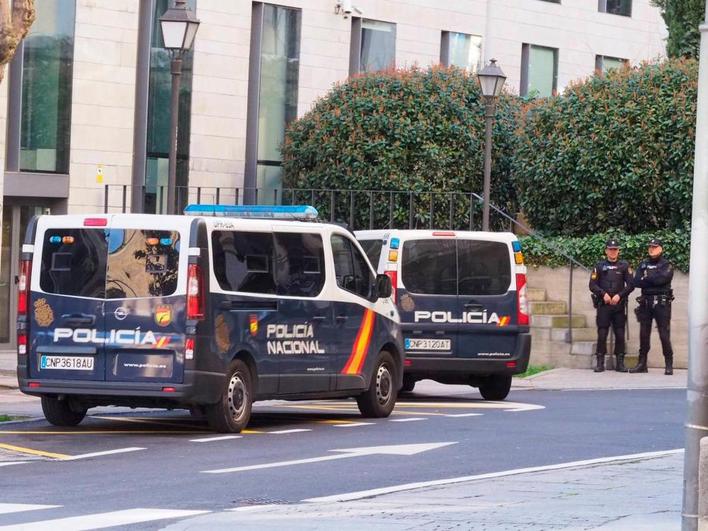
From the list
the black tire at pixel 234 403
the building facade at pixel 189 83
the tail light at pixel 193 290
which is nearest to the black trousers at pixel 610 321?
the building facade at pixel 189 83

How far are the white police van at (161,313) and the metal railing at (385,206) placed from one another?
1138 centimetres

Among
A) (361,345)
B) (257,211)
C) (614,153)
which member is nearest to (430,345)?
(361,345)

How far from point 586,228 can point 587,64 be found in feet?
33.0

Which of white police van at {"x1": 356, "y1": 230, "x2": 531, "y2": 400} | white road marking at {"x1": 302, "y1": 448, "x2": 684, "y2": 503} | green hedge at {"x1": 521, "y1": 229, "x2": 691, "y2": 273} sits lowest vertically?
Result: white road marking at {"x1": 302, "y1": 448, "x2": 684, "y2": 503}

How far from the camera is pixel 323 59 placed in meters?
30.7

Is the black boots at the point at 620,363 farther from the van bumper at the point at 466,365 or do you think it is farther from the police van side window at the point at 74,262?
the police van side window at the point at 74,262

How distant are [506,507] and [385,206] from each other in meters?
17.5

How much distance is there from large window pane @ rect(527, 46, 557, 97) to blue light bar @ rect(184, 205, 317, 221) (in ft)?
65.9

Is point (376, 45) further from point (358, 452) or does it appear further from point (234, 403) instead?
point (358, 452)

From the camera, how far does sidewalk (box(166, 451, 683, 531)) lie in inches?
363

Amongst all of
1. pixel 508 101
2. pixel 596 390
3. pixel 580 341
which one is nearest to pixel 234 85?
pixel 508 101

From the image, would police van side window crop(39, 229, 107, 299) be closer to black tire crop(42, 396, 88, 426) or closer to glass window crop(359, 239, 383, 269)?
black tire crop(42, 396, 88, 426)

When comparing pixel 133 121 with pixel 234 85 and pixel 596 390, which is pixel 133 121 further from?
pixel 596 390

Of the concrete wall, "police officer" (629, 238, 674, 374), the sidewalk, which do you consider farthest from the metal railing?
the sidewalk
